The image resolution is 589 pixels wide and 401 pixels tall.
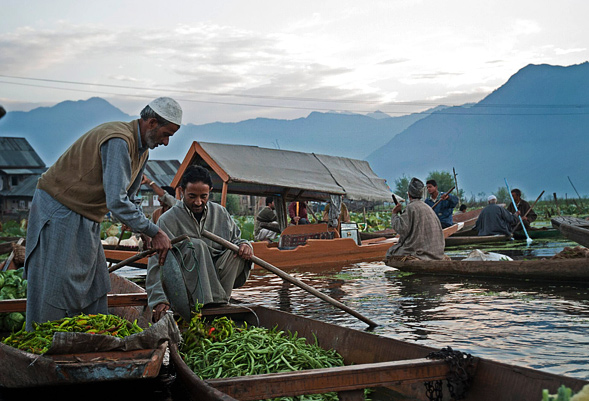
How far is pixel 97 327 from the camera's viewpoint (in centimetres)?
322

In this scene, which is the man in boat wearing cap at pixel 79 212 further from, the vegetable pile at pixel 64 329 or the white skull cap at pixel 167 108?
the vegetable pile at pixel 64 329

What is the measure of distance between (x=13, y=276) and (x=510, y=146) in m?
200

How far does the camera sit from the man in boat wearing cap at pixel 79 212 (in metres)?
3.32

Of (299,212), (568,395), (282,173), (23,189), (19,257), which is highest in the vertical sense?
(23,189)

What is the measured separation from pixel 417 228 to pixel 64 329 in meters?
5.96

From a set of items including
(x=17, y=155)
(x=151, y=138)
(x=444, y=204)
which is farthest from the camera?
(x=17, y=155)

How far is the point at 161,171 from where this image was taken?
42531mm

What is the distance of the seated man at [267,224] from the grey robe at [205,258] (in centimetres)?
843

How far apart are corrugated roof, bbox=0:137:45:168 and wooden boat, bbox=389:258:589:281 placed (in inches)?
1450

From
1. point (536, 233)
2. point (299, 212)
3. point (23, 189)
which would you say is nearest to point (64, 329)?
point (299, 212)

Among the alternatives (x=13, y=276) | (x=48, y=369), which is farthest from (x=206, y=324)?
(x=13, y=276)

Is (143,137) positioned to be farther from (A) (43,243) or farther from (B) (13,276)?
(B) (13,276)

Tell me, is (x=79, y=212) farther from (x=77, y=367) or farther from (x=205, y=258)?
(x=205, y=258)

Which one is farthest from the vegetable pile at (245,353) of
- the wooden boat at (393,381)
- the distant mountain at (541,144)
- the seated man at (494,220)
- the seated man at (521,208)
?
the distant mountain at (541,144)
